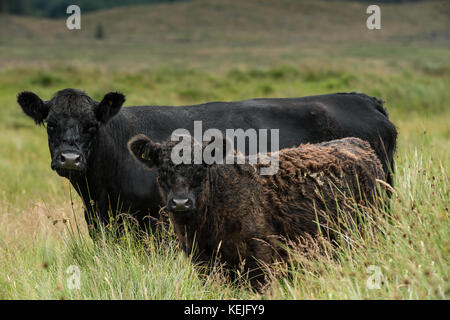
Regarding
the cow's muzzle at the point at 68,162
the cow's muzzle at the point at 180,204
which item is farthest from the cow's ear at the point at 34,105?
the cow's muzzle at the point at 180,204

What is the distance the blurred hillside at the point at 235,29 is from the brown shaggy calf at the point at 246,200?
146 ft

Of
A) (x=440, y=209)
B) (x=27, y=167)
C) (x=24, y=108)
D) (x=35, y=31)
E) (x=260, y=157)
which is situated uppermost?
(x=35, y=31)

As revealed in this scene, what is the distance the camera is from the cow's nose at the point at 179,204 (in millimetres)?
4555

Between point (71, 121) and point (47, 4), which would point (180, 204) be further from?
point (47, 4)

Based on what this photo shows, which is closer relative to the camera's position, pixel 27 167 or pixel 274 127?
pixel 274 127

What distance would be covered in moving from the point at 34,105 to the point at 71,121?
1.91ft

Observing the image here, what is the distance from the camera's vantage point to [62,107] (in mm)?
5891

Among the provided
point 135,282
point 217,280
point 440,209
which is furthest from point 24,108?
point 440,209

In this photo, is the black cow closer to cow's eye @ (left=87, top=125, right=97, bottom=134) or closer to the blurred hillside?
cow's eye @ (left=87, top=125, right=97, bottom=134)

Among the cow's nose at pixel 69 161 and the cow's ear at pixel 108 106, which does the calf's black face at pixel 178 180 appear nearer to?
the cow's nose at pixel 69 161

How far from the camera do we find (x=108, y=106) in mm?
6156

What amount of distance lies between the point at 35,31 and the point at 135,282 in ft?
236
